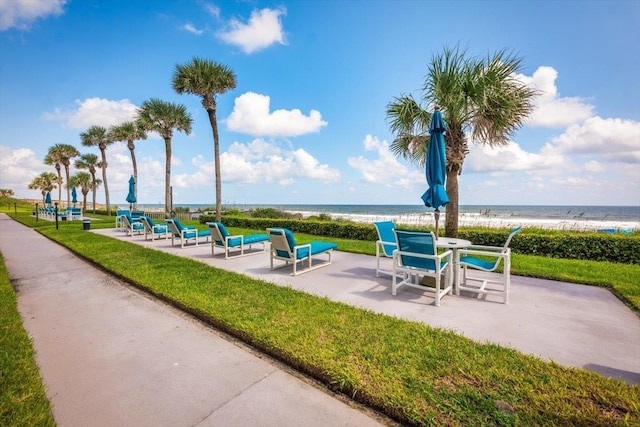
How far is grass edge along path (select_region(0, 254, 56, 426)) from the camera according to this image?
170cm

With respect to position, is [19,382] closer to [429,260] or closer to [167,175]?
[429,260]

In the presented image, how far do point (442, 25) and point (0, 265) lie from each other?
41.1 feet

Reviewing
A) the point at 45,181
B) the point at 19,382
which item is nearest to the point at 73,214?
the point at 19,382

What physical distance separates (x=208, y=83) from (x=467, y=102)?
1372 centimetres

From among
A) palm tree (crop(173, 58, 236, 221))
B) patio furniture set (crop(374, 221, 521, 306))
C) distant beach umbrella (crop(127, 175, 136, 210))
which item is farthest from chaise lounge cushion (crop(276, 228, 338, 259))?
distant beach umbrella (crop(127, 175, 136, 210))

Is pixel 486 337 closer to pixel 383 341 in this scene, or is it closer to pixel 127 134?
pixel 383 341

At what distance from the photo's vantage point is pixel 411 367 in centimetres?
218

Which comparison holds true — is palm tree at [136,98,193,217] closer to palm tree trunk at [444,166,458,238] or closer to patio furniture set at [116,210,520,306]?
patio furniture set at [116,210,520,306]

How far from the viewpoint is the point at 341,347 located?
2.48 metres

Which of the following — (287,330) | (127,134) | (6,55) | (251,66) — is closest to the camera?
(287,330)

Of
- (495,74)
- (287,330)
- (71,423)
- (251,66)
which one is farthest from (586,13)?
(251,66)

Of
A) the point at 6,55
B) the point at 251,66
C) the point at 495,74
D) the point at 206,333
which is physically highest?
the point at 251,66

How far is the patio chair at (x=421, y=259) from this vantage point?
12.9 feet

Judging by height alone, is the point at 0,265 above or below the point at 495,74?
below
